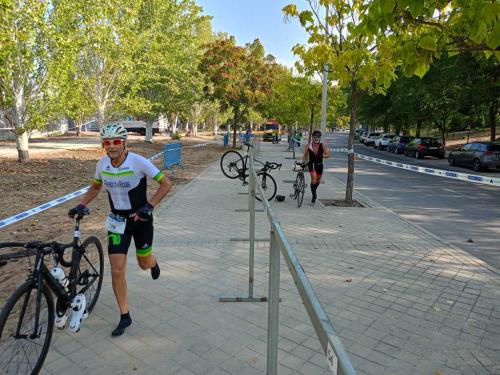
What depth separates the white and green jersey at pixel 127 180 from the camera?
12.3 feet

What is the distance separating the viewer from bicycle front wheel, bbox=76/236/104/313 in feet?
12.8

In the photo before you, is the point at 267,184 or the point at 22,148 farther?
the point at 22,148

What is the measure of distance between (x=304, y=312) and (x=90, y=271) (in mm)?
2233

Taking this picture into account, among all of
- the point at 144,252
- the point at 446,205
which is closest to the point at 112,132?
the point at 144,252

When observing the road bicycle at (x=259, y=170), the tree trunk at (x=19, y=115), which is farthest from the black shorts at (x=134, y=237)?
the tree trunk at (x=19, y=115)

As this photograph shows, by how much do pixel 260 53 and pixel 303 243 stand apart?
27.0 meters

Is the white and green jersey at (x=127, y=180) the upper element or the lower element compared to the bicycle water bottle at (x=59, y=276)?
upper

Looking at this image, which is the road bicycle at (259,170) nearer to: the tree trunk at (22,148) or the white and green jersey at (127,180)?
the white and green jersey at (127,180)

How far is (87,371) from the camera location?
3.21 m

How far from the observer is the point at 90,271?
4.25 meters

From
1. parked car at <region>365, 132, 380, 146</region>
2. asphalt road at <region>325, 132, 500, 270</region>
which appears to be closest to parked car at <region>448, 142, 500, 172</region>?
asphalt road at <region>325, 132, 500, 270</region>

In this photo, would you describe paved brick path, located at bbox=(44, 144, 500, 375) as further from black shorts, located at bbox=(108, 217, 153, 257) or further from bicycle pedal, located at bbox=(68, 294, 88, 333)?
black shorts, located at bbox=(108, 217, 153, 257)

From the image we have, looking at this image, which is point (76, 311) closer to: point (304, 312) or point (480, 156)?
point (304, 312)

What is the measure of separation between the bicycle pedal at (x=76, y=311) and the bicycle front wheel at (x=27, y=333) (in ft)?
0.67
